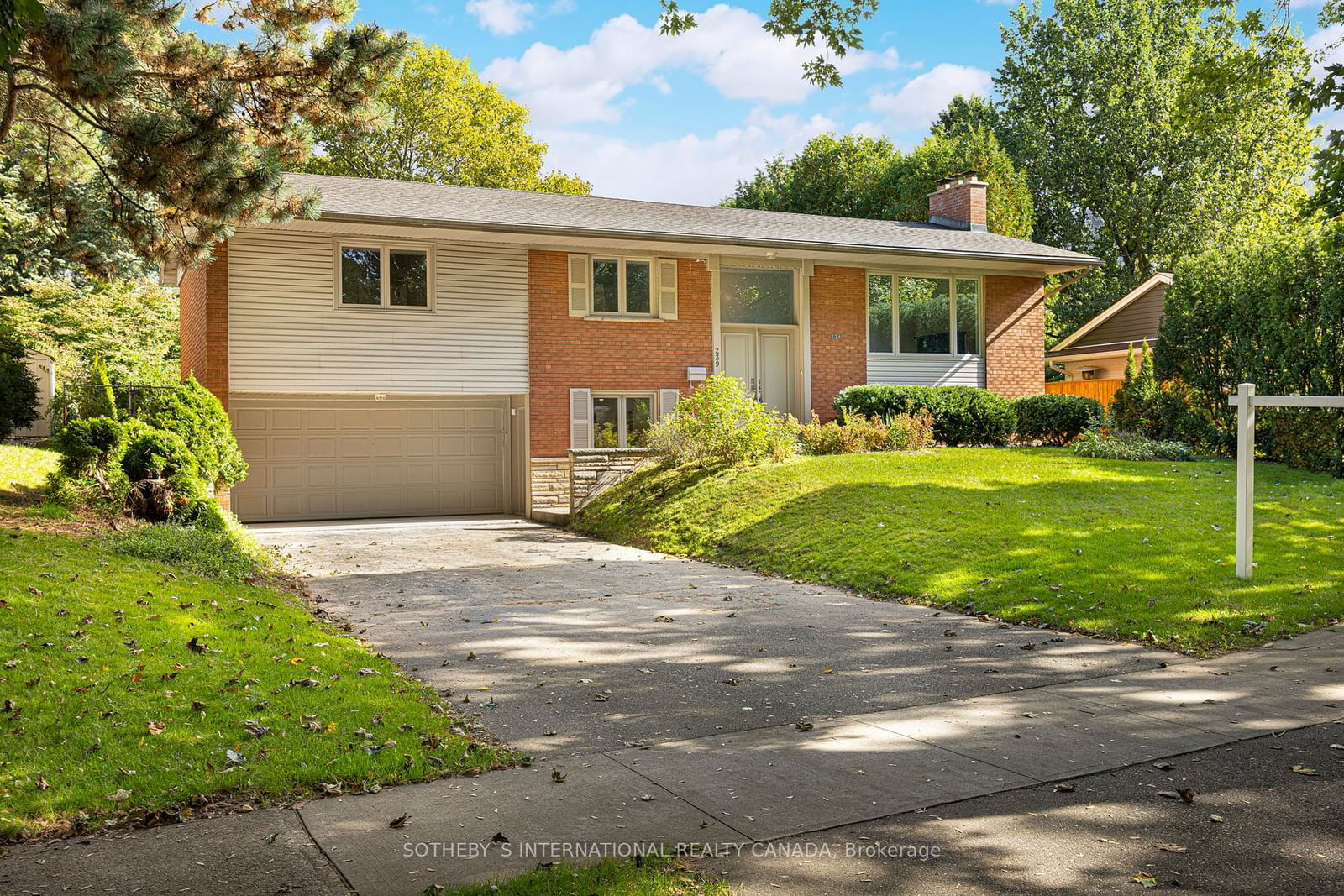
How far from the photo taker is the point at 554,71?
41500 mm

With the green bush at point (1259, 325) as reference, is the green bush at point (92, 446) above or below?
below

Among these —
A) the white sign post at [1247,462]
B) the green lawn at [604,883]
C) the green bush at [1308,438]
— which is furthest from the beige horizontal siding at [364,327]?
the green lawn at [604,883]

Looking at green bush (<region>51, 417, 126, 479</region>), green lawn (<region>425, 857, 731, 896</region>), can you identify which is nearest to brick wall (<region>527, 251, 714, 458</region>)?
green bush (<region>51, 417, 126, 479</region>)

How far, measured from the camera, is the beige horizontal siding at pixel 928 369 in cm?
2256

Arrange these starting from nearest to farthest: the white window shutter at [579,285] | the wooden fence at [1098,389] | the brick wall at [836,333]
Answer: the white window shutter at [579,285]
the brick wall at [836,333]
the wooden fence at [1098,389]

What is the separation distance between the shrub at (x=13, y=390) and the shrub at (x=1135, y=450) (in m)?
20.9

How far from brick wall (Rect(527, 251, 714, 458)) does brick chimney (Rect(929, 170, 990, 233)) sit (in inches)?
343

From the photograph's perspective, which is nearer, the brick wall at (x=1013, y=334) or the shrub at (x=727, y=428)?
the shrub at (x=727, y=428)

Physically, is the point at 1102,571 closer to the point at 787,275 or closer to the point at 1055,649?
the point at 1055,649

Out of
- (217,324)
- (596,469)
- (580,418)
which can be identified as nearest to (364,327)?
(217,324)

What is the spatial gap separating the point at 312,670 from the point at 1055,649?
5.07 m

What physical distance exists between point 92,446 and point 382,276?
23.3 ft

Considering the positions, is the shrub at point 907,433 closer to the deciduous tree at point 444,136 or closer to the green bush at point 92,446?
the green bush at point 92,446

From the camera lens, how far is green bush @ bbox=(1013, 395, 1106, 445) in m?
21.3
